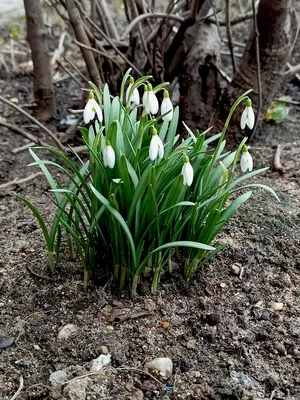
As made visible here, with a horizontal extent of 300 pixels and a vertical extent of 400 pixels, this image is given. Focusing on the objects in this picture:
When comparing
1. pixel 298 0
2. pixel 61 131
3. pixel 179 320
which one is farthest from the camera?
pixel 61 131

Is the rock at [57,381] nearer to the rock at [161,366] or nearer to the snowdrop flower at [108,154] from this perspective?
the rock at [161,366]

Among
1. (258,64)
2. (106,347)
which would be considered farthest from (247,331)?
(258,64)

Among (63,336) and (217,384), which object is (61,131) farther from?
(217,384)

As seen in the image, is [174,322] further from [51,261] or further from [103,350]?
[51,261]

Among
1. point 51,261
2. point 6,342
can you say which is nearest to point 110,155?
point 51,261

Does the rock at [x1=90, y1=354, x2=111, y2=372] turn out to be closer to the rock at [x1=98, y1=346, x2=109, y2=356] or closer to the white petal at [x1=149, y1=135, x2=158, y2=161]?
the rock at [x1=98, y1=346, x2=109, y2=356]

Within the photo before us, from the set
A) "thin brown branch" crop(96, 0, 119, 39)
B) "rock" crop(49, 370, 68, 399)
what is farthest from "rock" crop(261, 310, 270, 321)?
"thin brown branch" crop(96, 0, 119, 39)
